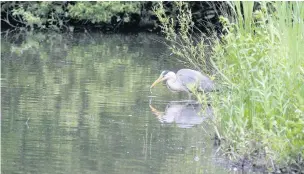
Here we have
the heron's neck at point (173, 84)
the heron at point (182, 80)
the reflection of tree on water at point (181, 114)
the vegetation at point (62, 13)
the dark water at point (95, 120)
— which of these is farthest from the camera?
the vegetation at point (62, 13)

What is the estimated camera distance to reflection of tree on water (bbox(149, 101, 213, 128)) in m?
9.60

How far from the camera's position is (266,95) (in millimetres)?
6797

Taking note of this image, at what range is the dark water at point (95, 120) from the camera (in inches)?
286

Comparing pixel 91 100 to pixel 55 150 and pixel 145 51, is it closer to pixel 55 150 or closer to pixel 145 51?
pixel 55 150

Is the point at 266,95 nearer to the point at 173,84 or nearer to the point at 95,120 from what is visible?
the point at 95,120

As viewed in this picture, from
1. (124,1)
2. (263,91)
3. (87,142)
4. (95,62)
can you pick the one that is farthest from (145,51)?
(263,91)

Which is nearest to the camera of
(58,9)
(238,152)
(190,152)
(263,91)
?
(263,91)

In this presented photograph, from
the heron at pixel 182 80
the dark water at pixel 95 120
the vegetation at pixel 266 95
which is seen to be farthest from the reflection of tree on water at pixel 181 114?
the vegetation at pixel 266 95

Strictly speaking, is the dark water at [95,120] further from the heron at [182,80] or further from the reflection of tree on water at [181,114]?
the heron at [182,80]

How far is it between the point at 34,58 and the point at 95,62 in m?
1.22

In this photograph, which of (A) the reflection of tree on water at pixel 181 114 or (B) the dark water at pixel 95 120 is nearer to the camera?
(B) the dark water at pixel 95 120

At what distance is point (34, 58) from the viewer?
15562 millimetres

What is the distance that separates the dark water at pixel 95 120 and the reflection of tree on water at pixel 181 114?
0.04 feet

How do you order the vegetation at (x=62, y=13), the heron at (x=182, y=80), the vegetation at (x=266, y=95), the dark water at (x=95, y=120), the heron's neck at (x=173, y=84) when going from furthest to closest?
the vegetation at (x=62, y=13) < the heron's neck at (x=173, y=84) < the heron at (x=182, y=80) < the dark water at (x=95, y=120) < the vegetation at (x=266, y=95)
